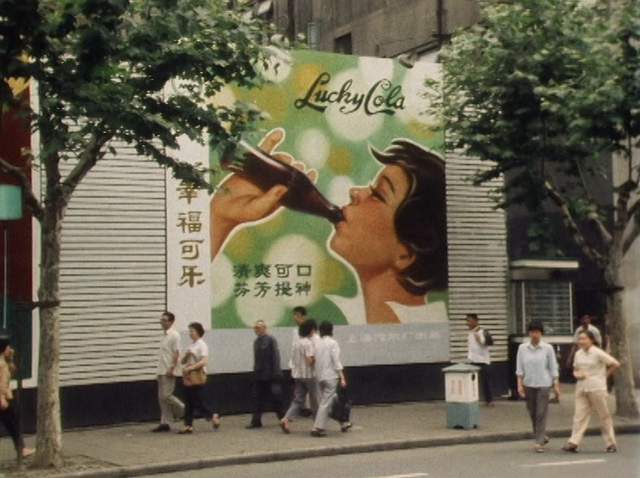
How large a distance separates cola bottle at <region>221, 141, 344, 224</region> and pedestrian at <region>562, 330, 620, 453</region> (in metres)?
6.85

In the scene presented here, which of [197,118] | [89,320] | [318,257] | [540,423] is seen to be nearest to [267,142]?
[318,257]

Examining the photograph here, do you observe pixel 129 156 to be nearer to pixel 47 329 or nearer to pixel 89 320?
pixel 89 320

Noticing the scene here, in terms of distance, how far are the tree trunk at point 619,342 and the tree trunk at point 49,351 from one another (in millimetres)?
9554

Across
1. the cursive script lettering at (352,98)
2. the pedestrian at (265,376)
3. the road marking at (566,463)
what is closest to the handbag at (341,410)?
the pedestrian at (265,376)

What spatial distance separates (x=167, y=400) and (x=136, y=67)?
19.7 ft

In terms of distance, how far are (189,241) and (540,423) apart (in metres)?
7.21

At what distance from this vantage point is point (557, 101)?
1984cm

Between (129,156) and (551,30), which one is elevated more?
(551,30)

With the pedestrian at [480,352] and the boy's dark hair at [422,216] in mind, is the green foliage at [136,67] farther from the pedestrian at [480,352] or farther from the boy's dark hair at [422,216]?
the pedestrian at [480,352]

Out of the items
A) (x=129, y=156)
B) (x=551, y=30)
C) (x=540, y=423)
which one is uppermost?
(x=551, y=30)

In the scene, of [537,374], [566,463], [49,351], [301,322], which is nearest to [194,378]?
[301,322]

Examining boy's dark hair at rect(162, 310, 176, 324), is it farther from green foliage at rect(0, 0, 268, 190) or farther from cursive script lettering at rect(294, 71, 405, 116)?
cursive script lettering at rect(294, 71, 405, 116)

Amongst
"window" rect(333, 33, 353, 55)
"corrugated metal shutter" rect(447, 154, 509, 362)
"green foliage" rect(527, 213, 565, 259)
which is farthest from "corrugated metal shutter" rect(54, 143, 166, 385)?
"window" rect(333, 33, 353, 55)

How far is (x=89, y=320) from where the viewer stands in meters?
20.3
